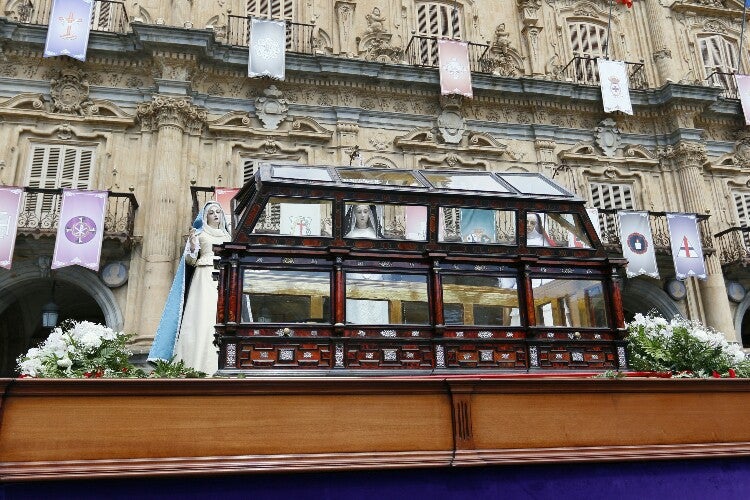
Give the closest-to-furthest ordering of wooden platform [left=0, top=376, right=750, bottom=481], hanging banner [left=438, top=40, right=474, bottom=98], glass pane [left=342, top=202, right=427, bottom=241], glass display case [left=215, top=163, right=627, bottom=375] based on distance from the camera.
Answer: wooden platform [left=0, top=376, right=750, bottom=481] < glass display case [left=215, top=163, right=627, bottom=375] < glass pane [left=342, top=202, right=427, bottom=241] < hanging banner [left=438, top=40, right=474, bottom=98]

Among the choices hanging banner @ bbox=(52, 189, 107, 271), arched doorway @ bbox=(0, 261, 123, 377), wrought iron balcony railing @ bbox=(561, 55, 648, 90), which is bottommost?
arched doorway @ bbox=(0, 261, 123, 377)

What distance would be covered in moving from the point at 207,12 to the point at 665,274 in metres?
13.0

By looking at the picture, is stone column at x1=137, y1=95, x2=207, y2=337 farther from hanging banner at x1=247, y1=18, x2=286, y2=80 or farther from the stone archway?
the stone archway

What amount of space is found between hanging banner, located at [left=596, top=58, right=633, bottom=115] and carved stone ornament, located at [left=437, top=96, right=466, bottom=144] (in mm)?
3761

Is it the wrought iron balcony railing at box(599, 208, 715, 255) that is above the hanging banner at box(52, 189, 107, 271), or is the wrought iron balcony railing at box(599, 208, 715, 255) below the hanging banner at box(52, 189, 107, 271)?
above

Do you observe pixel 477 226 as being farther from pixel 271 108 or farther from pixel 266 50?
pixel 266 50

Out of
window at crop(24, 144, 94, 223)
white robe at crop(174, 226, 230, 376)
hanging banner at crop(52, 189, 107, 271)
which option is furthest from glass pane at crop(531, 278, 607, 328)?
window at crop(24, 144, 94, 223)

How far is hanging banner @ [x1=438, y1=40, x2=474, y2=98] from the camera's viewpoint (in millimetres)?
14438

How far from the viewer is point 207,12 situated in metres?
14.7

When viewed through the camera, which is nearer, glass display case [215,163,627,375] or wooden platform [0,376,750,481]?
wooden platform [0,376,750,481]

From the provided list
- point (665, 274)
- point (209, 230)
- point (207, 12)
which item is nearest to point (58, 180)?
point (207, 12)

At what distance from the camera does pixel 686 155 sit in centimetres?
1566

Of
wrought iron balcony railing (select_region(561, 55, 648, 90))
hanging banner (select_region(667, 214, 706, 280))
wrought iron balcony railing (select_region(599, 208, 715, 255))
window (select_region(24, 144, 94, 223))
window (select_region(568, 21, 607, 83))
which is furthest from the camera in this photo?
window (select_region(568, 21, 607, 83))

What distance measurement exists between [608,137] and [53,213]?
13.3 m
